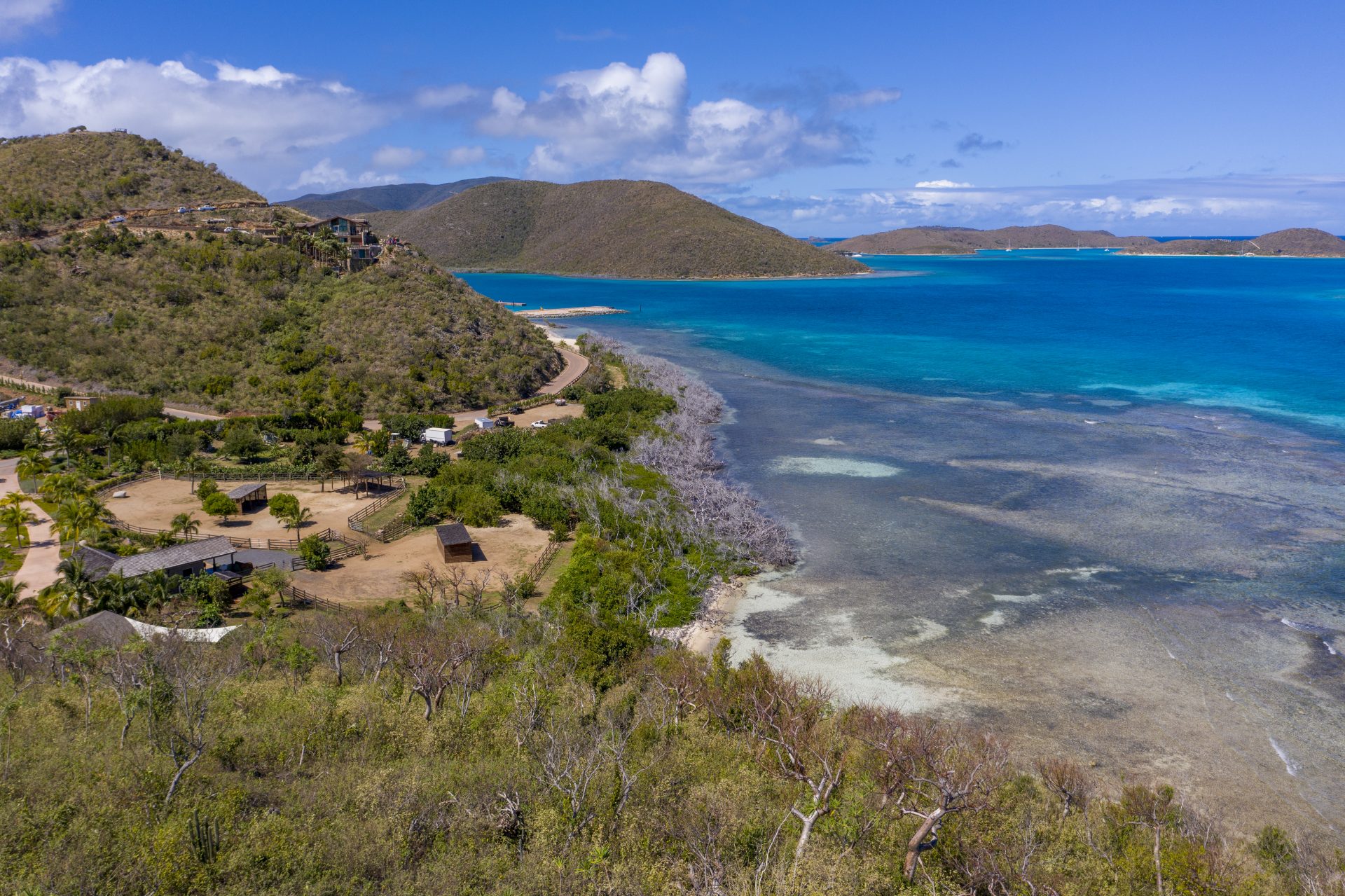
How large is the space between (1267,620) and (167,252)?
82.5m

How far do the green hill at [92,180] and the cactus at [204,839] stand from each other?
269ft

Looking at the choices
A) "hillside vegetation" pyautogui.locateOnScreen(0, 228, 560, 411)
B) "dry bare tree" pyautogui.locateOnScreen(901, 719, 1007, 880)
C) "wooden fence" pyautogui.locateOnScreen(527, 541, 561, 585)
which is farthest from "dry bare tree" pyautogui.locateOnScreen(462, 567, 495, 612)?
"hillside vegetation" pyautogui.locateOnScreen(0, 228, 560, 411)

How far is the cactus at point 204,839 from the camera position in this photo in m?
12.5

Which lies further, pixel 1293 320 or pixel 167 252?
pixel 1293 320

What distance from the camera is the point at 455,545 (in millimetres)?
32219

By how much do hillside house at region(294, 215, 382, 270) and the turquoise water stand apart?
41213mm

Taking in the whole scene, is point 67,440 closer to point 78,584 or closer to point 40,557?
point 40,557

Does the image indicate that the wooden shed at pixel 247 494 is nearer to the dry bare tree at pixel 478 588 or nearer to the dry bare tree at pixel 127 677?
the dry bare tree at pixel 478 588

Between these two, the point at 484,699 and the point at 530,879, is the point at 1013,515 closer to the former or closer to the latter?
the point at 484,699

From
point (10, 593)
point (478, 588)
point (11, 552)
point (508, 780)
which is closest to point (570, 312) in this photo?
point (11, 552)

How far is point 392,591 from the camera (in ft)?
96.3

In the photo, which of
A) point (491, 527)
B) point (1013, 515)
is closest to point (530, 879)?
point (491, 527)

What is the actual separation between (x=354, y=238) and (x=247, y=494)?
61763 mm

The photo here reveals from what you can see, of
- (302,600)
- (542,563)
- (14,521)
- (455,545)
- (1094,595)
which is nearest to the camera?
(302,600)
